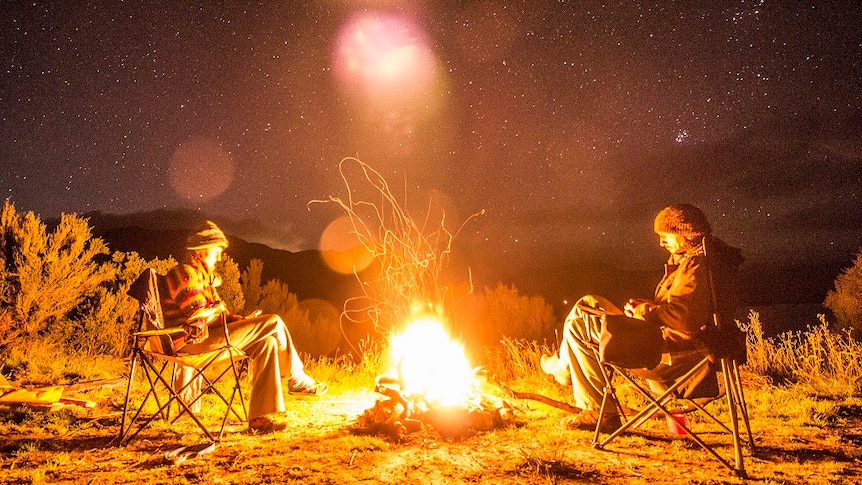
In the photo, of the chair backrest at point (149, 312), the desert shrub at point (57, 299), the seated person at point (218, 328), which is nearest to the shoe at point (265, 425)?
the seated person at point (218, 328)

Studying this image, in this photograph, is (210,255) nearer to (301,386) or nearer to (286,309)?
(301,386)

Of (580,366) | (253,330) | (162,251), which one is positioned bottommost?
(580,366)

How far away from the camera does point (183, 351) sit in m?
3.70

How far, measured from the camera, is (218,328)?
3.96m

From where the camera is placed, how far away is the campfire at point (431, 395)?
3.74 m

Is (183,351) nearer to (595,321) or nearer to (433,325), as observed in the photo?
(433,325)

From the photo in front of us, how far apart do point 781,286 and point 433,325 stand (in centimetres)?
4396

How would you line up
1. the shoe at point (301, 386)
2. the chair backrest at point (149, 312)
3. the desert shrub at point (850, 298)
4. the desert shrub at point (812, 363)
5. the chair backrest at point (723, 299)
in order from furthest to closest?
the desert shrub at point (850, 298)
the desert shrub at point (812, 363)
the shoe at point (301, 386)
the chair backrest at point (149, 312)
the chair backrest at point (723, 299)

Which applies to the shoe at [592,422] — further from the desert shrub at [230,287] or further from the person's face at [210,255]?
the desert shrub at [230,287]

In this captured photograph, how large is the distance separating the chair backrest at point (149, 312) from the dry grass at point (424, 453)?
0.64 meters

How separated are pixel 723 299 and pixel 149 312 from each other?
12.2 feet

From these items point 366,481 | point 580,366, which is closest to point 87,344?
point 366,481

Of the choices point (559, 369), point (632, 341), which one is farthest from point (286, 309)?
point (632, 341)

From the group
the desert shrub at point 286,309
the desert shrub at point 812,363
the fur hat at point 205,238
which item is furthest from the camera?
the desert shrub at point 286,309
